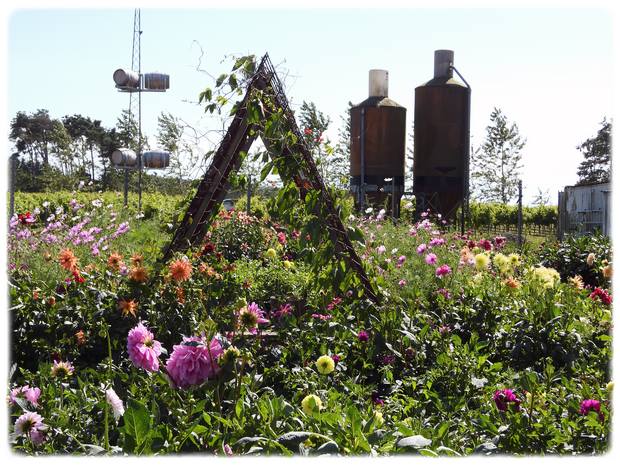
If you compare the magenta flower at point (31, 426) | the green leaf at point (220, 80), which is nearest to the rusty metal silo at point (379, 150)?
the green leaf at point (220, 80)

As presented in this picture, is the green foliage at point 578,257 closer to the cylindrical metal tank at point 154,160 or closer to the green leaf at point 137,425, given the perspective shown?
the green leaf at point 137,425

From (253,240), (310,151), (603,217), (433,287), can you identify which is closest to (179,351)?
(310,151)

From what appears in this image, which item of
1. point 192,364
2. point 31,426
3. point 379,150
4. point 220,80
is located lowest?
point 31,426

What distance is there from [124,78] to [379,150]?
688cm

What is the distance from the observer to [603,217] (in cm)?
1136

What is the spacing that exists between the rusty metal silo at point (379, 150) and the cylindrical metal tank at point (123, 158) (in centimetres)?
505

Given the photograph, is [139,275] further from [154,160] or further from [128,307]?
[154,160]

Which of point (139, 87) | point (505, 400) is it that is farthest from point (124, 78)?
point (505, 400)

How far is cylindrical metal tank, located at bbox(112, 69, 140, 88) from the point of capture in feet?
56.5

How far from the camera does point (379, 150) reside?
15102mm

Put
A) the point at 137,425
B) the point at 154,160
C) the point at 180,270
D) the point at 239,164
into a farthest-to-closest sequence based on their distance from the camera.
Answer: the point at 154,160 < the point at 239,164 < the point at 180,270 < the point at 137,425

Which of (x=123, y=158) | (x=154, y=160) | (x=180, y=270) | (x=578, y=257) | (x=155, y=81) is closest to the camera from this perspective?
(x=180, y=270)

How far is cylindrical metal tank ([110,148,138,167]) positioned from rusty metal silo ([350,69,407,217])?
5.05 meters
